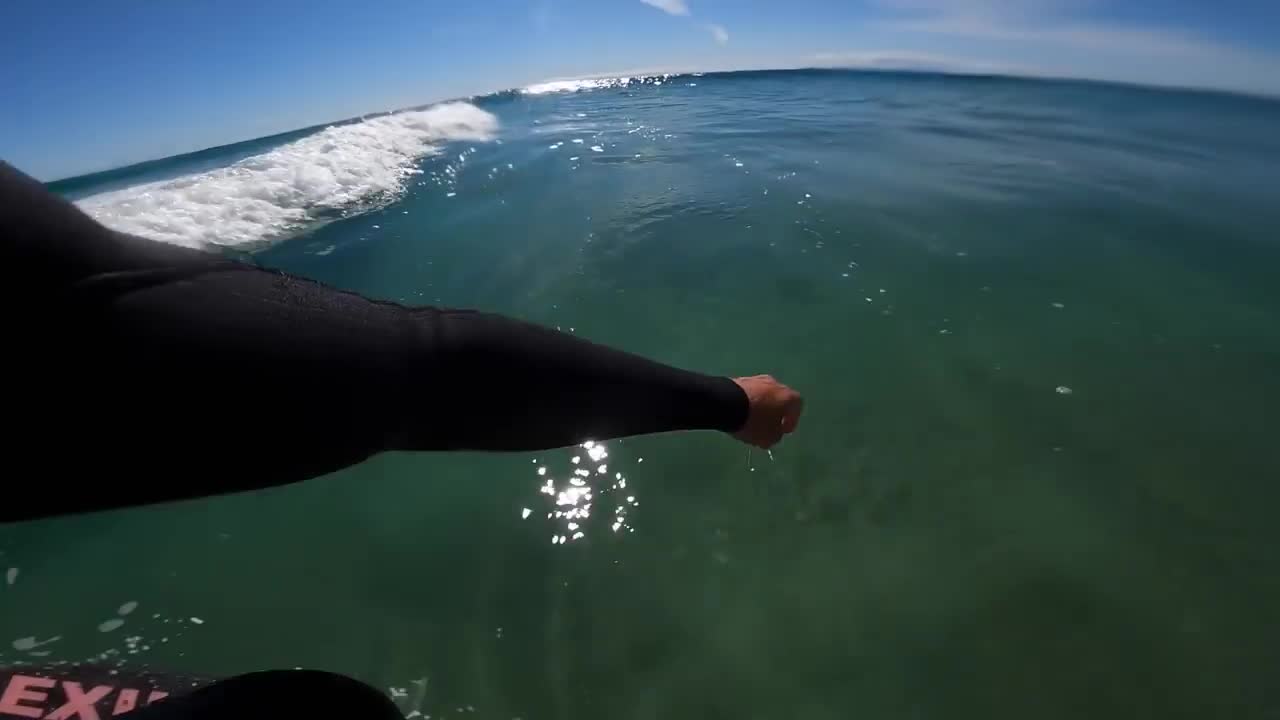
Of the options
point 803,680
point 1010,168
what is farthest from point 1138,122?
point 803,680

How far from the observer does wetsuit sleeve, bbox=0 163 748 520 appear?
754 millimetres

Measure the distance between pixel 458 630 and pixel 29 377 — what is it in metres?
2.15

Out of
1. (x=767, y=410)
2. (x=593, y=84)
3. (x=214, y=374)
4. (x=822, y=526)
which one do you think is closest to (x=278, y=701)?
(x=214, y=374)

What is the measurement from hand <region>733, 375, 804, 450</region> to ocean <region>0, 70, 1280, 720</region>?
1137 millimetres

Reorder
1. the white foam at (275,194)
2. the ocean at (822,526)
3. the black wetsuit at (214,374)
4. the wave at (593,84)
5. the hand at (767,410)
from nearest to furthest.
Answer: the black wetsuit at (214,374) < the hand at (767,410) < the ocean at (822,526) < the white foam at (275,194) < the wave at (593,84)

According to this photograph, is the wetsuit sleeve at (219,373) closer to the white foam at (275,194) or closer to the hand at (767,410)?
the hand at (767,410)

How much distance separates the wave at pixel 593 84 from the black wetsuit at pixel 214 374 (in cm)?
3408

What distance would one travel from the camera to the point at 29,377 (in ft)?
2.38

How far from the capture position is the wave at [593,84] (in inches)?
1336

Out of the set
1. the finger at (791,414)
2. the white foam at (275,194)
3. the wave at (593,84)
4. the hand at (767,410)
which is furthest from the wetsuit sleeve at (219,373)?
the wave at (593,84)

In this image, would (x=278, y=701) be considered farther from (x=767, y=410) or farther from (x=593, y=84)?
(x=593, y=84)

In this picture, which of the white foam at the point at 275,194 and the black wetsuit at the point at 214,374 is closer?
the black wetsuit at the point at 214,374

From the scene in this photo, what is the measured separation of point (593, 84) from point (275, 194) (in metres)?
31.3

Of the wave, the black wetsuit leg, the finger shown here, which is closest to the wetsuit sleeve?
the black wetsuit leg
